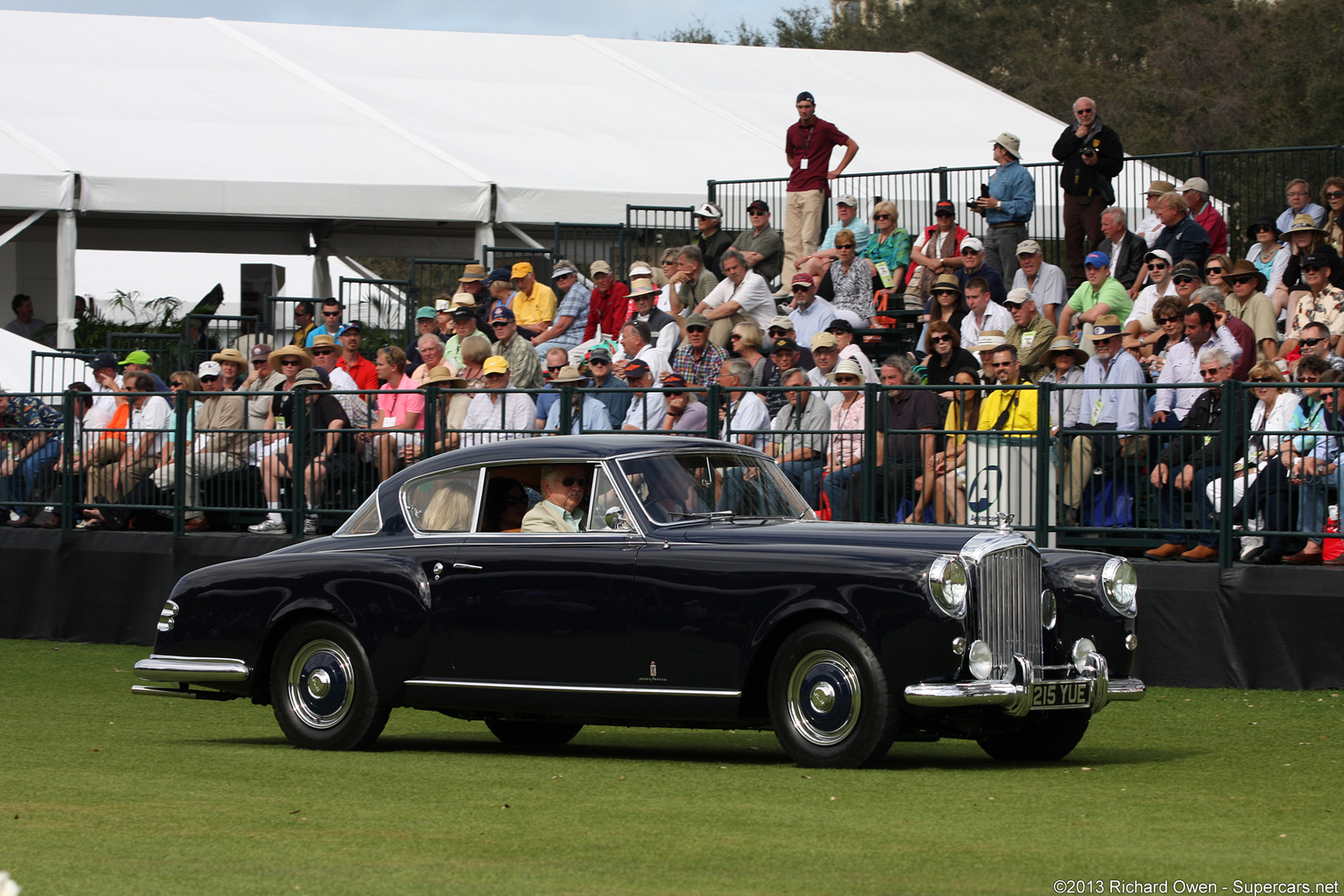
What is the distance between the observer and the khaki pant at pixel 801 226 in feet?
71.4

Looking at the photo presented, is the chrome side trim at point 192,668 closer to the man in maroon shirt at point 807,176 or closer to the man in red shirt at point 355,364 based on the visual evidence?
the man in red shirt at point 355,364

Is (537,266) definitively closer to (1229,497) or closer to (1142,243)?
(1142,243)

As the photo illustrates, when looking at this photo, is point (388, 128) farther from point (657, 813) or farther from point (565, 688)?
point (657, 813)

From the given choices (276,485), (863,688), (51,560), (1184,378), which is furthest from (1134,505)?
(51,560)

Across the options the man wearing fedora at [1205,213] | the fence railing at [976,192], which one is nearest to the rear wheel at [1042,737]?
the man wearing fedora at [1205,213]

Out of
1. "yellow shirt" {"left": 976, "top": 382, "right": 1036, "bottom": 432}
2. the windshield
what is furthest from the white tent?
the windshield

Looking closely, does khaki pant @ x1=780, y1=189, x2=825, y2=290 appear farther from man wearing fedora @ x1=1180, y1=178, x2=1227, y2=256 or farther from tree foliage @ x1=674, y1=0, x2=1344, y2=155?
A: tree foliage @ x1=674, y1=0, x2=1344, y2=155

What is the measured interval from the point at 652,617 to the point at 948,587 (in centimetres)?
160

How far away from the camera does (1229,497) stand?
12633mm

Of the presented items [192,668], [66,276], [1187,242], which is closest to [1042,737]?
[192,668]

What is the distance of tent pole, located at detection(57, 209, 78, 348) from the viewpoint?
23.5m

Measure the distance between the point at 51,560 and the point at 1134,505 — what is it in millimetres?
10526

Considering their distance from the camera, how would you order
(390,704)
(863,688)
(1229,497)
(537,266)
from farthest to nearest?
1. (537,266)
2. (1229,497)
3. (390,704)
4. (863,688)

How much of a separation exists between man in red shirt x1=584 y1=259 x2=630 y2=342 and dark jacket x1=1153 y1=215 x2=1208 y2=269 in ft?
21.0
